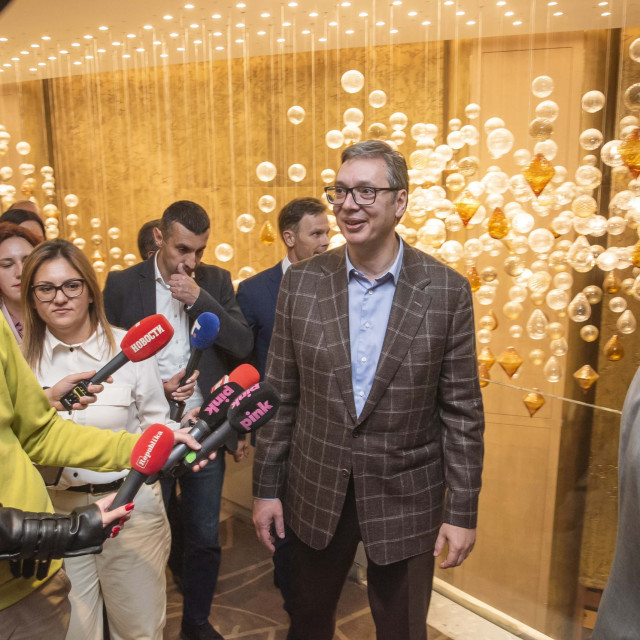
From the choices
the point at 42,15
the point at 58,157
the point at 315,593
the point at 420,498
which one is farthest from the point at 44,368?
the point at 58,157

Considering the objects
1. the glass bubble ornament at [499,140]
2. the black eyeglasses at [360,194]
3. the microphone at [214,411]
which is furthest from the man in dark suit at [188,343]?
the glass bubble ornament at [499,140]

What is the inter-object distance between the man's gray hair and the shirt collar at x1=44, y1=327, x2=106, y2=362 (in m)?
1.06

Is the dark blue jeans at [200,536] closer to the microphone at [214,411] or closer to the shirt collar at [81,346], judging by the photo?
the shirt collar at [81,346]

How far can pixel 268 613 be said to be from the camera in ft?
11.0

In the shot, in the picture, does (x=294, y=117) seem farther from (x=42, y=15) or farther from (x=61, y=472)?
(x=61, y=472)

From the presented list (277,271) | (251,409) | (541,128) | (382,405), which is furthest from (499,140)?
(251,409)

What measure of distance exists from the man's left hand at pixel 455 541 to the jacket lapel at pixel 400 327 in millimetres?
444

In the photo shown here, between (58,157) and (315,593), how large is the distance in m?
7.46

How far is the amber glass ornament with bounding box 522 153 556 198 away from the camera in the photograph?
13.0 feet

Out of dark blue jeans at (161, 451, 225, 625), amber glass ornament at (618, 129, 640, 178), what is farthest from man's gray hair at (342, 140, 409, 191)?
amber glass ornament at (618, 129, 640, 178)

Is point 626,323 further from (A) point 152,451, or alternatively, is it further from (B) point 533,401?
(A) point 152,451

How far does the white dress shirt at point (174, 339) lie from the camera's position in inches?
115

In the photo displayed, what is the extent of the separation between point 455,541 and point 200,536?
51.9 inches

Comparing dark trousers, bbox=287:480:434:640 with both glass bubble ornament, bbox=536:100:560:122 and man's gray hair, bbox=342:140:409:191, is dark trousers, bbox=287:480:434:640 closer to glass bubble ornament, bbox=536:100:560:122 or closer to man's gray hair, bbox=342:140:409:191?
man's gray hair, bbox=342:140:409:191
